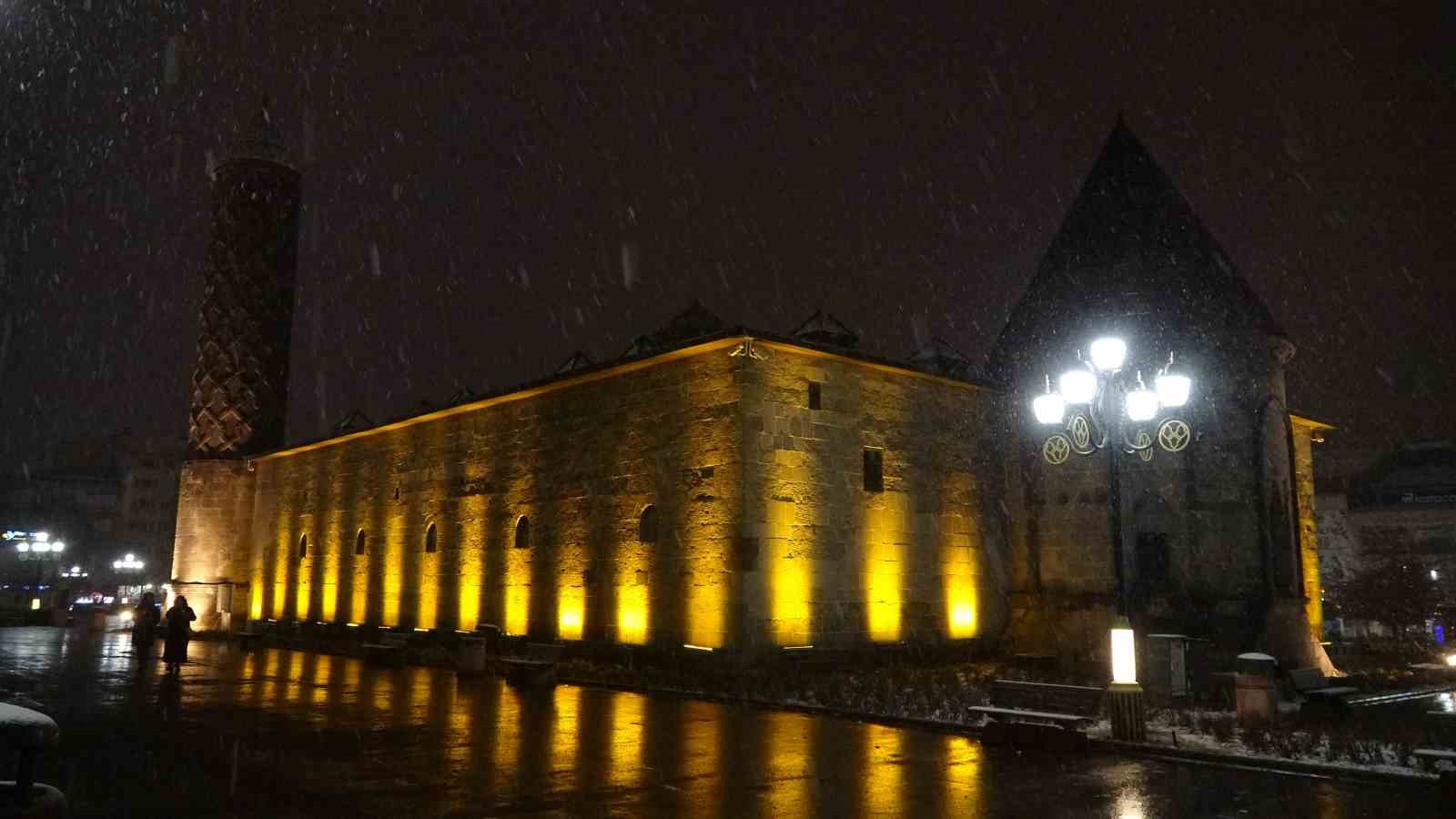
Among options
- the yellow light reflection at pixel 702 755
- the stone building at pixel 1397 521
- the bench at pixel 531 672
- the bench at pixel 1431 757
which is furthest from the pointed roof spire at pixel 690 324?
the stone building at pixel 1397 521

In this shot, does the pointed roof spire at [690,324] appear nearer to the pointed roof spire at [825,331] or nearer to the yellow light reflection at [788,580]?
the pointed roof spire at [825,331]

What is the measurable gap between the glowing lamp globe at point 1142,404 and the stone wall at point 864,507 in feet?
25.9

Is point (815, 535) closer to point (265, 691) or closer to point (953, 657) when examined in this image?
point (953, 657)

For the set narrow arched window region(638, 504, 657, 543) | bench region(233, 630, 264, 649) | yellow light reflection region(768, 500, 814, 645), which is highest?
narrow arched window region(638, 504, 657, 543)

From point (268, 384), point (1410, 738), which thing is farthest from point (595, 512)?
point (268, 384)

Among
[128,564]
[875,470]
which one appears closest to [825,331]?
[875,470]

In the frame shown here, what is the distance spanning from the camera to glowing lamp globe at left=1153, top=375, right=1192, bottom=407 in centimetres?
1109

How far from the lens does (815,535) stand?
19.1 metres

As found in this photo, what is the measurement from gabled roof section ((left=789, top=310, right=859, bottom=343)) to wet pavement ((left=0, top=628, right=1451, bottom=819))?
10467mm

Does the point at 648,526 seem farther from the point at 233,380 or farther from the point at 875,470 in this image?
the point at 233,380

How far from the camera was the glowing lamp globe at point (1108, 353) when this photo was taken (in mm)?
11273

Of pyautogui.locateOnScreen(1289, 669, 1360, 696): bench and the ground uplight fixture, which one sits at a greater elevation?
the ground uplight fixture

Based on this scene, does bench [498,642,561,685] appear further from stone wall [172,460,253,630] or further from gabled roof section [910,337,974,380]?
stone wall [172,460,253,630]

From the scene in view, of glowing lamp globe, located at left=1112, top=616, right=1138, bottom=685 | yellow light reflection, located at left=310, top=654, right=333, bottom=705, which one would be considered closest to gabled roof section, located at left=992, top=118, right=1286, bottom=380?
glowing lamp globe, located at left=1112, top=616, right=1138, bottom=685
